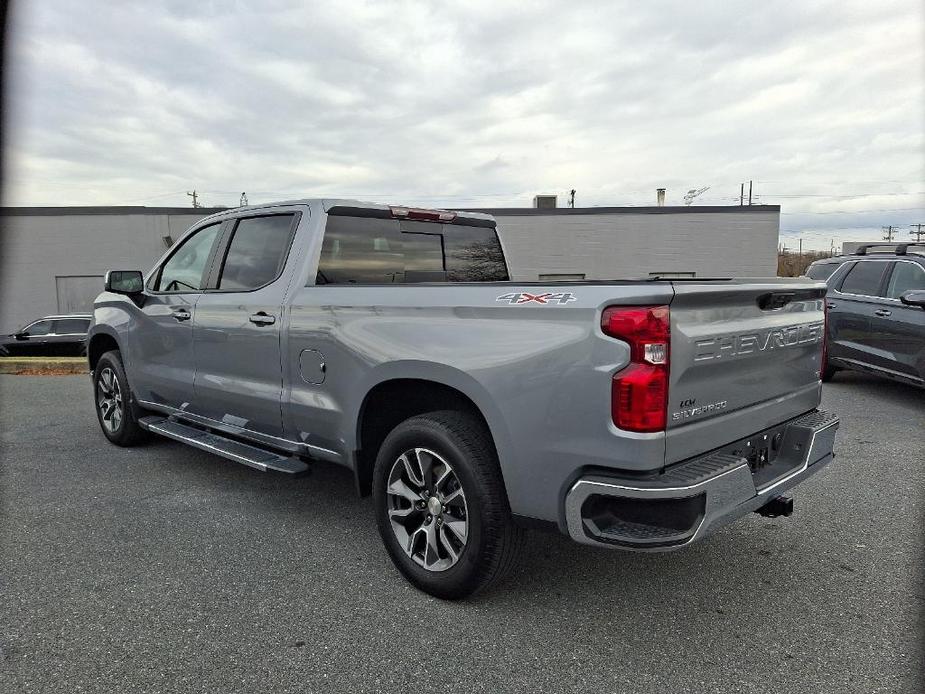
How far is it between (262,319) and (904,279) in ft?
24.0

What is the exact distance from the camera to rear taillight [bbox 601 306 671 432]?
2.46 m

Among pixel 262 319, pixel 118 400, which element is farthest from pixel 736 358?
pixel 118 400

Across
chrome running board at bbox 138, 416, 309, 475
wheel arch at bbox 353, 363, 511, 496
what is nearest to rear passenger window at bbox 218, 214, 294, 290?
chrome running board at bbox 138, 416, 309, 475

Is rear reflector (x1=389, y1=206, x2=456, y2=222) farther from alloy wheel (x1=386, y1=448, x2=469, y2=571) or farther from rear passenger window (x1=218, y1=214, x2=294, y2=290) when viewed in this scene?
alloy wheel (x1=386, y1=448, x2=469, y2=571)

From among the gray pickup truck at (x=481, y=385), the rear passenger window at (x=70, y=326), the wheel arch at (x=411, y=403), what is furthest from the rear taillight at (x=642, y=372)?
the rear passenger window at (x=70, y=326)

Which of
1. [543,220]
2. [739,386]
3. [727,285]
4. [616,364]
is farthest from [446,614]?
[543,220]

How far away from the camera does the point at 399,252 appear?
4391 millimetres

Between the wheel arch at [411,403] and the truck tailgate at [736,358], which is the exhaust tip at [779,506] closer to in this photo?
the truck tailgate at [736,358]

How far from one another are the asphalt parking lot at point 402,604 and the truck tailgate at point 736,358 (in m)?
0.83

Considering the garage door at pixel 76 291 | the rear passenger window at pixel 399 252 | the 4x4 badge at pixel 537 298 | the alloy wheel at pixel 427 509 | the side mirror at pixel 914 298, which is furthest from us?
the garage door at pixel 76 291

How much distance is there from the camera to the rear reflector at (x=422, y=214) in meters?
4.39

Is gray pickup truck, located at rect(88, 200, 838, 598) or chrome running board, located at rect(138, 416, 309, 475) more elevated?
gray pickup truck, located at rect(88, 200, 838, 598)

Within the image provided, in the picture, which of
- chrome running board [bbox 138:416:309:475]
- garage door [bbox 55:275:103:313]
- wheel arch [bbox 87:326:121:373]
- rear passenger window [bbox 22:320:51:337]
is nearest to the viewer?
chrome running board [bbox 138:416:309:475]

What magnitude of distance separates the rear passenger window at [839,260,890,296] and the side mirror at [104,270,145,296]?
8.00m
